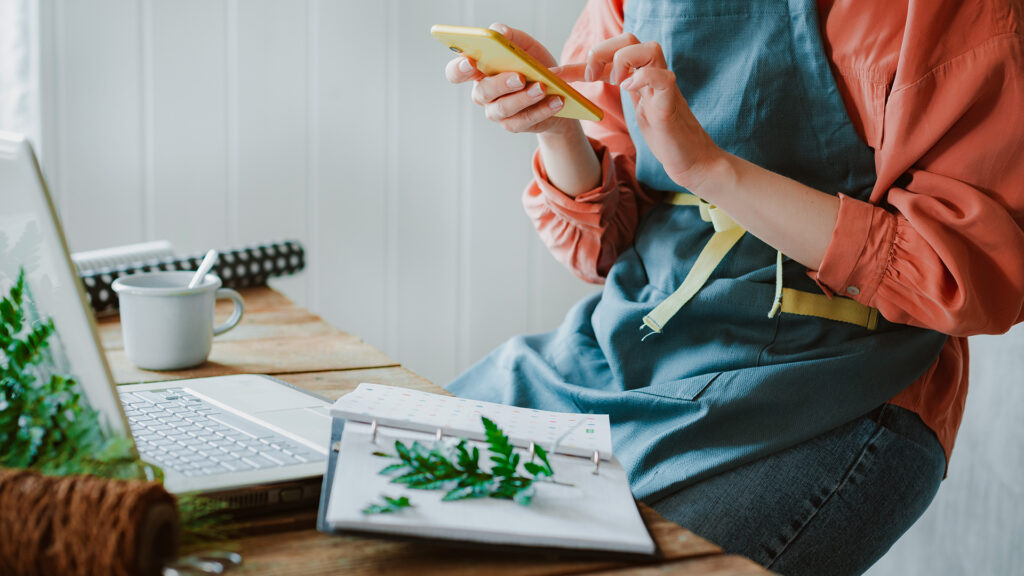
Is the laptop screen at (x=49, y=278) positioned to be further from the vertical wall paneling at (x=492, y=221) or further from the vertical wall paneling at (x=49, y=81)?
the vertical wall paneling at (x=492, y=221)

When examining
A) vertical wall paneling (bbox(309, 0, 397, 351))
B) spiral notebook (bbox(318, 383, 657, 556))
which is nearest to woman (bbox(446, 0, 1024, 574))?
spiral notebook (bbox(318, 383, 657, 556))

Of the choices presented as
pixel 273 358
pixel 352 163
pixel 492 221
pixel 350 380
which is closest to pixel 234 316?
pixel 273 358

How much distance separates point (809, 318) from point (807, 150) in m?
0.17

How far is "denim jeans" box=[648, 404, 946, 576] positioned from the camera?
2.60ft

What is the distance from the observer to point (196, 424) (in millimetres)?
656

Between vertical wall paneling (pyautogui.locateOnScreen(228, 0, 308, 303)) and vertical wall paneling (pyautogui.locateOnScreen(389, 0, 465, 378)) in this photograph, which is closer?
vertical wall paneling (pyautogui.locateOnScreen(228, 0, 308, 303))

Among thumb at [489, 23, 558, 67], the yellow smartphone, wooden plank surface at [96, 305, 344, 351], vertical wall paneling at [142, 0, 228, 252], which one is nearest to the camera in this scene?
A: the yellow smartphone

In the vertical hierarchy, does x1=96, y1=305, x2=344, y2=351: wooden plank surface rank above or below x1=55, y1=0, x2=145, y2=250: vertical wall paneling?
below

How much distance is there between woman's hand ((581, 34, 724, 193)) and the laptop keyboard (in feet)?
1.45

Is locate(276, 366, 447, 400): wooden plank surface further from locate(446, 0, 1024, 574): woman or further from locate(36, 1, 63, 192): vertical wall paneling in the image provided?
locate(36, 1, 63, 192): vertical wall paneling

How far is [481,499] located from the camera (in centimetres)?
51

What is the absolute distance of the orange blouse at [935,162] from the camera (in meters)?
0.79

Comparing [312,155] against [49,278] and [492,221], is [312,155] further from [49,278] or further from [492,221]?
[49,278]

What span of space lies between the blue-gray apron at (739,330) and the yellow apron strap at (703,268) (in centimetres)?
1
